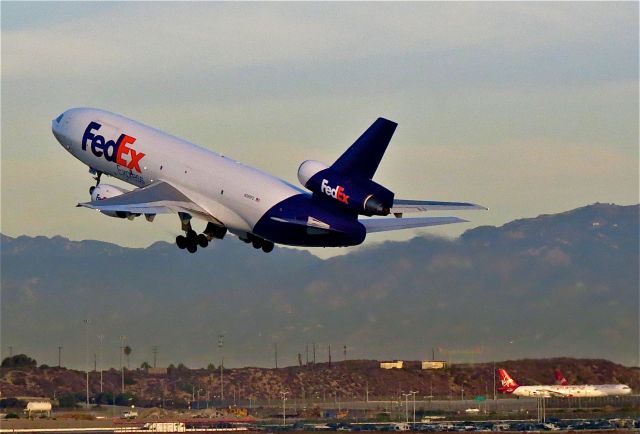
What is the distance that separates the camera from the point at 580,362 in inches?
4899

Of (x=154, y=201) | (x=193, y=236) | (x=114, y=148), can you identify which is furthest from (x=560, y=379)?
(x=114, y=148)

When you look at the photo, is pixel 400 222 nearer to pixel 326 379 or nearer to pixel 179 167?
pixel 179 167

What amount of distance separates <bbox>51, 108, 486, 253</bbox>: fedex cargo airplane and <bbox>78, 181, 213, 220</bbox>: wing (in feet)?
0.21

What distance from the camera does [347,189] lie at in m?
84.6

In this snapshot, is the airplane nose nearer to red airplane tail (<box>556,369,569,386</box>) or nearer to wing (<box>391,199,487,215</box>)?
wing (<box>391,199,487,215</box>)

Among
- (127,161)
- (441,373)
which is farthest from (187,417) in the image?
(127,161)

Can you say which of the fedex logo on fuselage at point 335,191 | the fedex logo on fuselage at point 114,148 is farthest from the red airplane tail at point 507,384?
the fedex logo on fuselage at point 335,191

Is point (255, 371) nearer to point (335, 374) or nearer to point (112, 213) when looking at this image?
point (335, 374)

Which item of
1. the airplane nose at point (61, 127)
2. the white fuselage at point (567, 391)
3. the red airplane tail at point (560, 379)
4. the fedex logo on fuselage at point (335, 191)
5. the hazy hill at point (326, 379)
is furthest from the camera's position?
the white fuselage at point (567, 391)

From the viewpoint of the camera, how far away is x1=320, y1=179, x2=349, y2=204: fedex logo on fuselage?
84.8 meters

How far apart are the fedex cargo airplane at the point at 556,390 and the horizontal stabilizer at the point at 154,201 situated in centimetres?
4650

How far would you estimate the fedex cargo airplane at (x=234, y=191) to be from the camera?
8475 cm

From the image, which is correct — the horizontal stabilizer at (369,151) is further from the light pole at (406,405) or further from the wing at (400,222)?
the light pole at (406,405)

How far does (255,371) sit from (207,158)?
63016 millimetres
